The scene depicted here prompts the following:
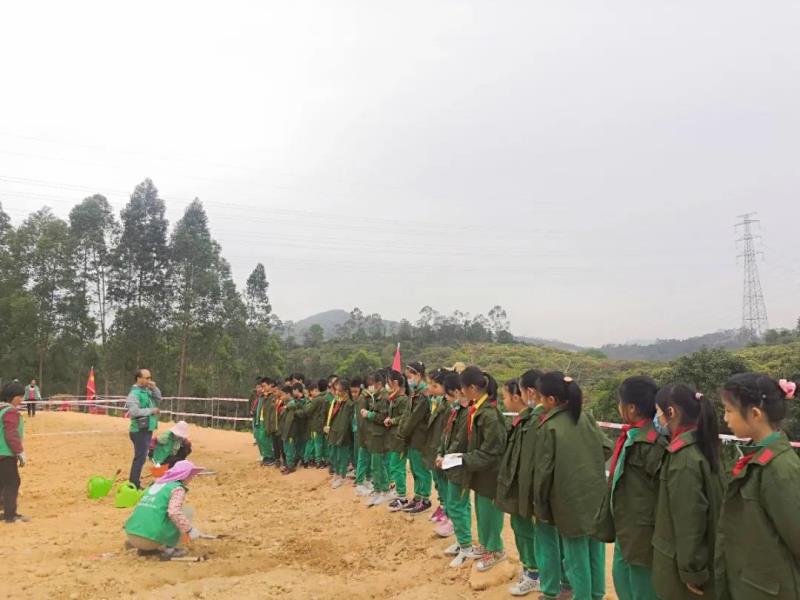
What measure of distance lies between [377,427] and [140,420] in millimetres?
3758

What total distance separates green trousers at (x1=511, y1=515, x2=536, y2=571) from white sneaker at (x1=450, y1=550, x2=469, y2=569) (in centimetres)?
97

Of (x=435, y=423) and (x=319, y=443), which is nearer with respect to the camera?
(x=435, y=423)

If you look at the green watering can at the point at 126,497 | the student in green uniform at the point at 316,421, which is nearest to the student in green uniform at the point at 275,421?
the student in green uniform at the point at 316,421

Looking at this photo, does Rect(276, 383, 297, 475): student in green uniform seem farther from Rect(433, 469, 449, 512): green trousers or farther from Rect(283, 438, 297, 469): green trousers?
Rect(433, 469, 449, 512): green trousers

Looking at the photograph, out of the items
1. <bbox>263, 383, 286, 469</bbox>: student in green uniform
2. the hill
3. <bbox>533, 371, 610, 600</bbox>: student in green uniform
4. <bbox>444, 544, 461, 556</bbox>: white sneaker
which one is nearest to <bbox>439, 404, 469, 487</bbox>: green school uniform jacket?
<bbox>444, 544, 461, 556</bbox>: white sneaker

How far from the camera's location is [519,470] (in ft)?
14.8

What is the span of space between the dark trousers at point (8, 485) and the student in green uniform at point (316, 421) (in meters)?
4.65

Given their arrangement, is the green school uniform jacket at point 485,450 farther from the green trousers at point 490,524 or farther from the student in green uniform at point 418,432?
the student in green uniform at point 418,432

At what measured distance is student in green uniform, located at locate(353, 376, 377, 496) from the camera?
8.80 meters

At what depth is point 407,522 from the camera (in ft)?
23.8

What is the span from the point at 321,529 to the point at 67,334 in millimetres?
34261

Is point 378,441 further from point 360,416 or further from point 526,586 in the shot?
point 526,586

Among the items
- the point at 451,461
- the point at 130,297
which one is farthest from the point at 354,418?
the point at 130,297

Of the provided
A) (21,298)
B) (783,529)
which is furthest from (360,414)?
(21,298)
